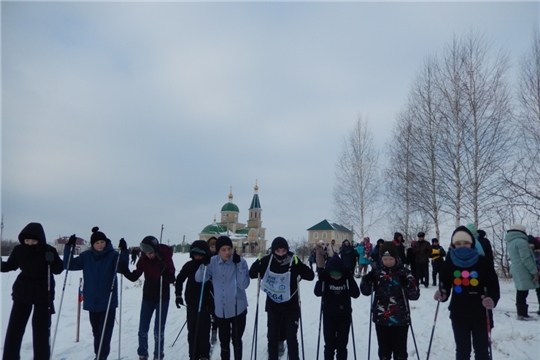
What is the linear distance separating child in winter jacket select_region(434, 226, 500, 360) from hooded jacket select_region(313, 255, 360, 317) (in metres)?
1.20

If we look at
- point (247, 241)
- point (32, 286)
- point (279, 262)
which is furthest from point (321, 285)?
point (247, 241)

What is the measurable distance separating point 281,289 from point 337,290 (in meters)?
0.82

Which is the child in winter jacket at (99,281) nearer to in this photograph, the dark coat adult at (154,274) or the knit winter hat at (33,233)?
the dark coat adult at (154,274)

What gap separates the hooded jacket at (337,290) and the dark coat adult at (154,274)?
97.8 inches

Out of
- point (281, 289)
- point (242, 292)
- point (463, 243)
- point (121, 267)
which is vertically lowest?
point (242, 292)

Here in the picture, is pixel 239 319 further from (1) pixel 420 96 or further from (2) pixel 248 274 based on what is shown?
(1) pixel 420 96

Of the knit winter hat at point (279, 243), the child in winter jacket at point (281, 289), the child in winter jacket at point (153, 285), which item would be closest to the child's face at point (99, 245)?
the child in winter jacket at point (153, 285)

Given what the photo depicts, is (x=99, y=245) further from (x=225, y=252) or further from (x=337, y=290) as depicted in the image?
(x=337, y=290)

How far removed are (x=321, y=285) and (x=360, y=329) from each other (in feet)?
11.5

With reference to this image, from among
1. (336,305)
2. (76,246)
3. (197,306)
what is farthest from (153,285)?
(76,246)

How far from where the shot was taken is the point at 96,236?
560cm

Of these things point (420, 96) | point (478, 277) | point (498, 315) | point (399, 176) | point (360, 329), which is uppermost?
point (420, 96)

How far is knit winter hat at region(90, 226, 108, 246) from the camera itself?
5555 mm

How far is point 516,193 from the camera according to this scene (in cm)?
1076
